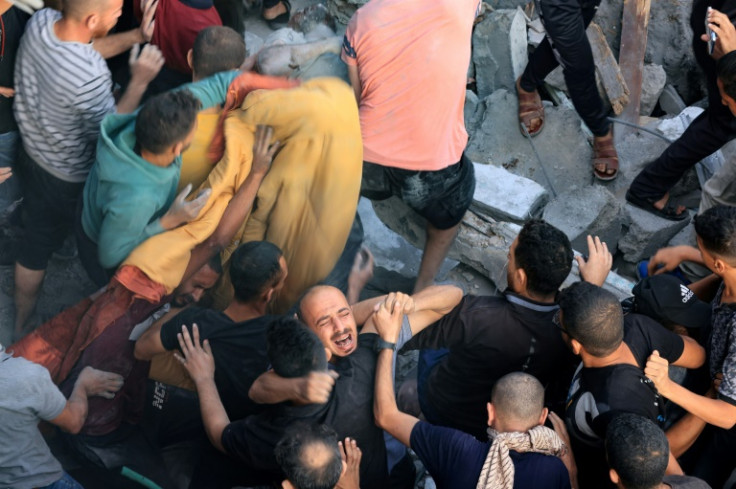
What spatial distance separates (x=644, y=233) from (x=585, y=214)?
0.51 metres

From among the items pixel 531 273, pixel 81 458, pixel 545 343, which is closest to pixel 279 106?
pixel 531 273

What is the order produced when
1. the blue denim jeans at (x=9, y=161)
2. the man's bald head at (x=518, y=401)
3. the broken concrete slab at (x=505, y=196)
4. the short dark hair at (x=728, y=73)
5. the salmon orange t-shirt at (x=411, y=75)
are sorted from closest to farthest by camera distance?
the man's bald head at (x=518, y=401), the blue denim jeans at (x=9, y=161), the salmon orange t-shirt at (x=411, y=75), the short dark hair at (x=728, y=73), the broken concrete slab at (x=505, y=196)

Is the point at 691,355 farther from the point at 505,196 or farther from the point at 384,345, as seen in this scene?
the point at 505,196

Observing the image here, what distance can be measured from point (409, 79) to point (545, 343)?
4.39ft

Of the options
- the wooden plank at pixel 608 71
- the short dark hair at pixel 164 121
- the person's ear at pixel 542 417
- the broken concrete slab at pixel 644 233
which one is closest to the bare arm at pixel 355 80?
the short dark hair at pixel 164 121

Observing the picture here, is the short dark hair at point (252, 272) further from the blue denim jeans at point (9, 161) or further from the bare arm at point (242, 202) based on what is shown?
the blue denim jeans at point (9, 161)

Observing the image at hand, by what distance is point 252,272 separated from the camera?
3.25m

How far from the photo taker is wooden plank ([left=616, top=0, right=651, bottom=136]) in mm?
5773

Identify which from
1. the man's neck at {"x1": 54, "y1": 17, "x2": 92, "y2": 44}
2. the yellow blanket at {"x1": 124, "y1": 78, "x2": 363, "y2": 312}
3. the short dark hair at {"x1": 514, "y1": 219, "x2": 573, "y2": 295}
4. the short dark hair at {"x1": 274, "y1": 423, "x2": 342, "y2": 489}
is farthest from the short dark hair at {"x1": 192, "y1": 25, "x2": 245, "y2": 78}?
the short dark hair at {"x1": 274, "y1": 423, "x2": 342, "y2": 489}

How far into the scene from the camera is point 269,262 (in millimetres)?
3283

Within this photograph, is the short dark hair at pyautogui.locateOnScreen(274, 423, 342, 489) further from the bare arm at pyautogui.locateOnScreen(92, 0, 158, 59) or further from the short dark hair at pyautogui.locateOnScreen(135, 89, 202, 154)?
the bare arm at pyautogui.locateOnScreen(92, 0, 158, 59)

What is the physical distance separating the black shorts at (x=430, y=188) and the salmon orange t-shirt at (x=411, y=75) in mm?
64

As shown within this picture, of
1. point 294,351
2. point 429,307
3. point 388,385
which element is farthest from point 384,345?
point 294,351

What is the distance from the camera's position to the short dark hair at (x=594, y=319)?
285 centimetres
